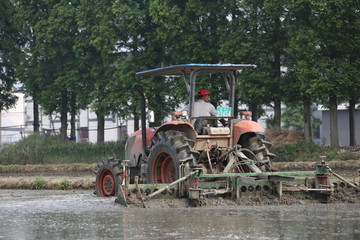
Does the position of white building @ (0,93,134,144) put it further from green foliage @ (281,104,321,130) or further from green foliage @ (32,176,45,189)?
green foliage @ (32,176,45,189)

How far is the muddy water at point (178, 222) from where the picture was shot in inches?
434

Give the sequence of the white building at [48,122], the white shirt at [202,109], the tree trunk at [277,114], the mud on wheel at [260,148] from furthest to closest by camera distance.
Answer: the white building at [48,122]
the tree trunk at [277,114]
the mud on wheel at [260,148]
the white shirt at [202,109]

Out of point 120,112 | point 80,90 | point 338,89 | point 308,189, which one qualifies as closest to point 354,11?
point 338,89

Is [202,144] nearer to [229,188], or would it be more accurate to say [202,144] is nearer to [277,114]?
[229,188]

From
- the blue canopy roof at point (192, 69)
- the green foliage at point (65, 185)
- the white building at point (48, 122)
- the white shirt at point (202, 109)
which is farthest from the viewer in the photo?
Answer: the white building at point (48, 122)

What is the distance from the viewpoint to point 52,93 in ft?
148

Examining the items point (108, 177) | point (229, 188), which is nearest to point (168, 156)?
point (229, 188)

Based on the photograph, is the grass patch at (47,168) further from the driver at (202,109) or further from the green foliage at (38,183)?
the driver at (202,109)

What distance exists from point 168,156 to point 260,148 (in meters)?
2.08

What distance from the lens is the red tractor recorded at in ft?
53.0

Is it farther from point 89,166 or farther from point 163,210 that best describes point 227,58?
point 163,210

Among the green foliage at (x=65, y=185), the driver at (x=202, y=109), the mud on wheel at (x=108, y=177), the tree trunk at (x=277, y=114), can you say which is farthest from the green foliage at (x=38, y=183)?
the tree trunk at (x=277, y=114)

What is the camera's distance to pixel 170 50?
40.5 m

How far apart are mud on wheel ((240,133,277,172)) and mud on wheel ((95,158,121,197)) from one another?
3.18 metres
